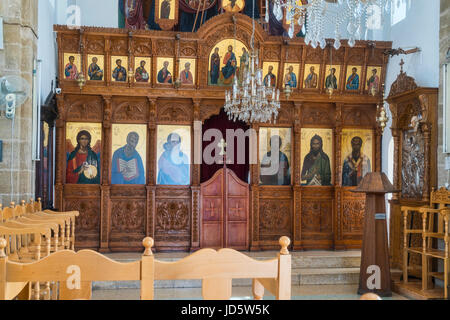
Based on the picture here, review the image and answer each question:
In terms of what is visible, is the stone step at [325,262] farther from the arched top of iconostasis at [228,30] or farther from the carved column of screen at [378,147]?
the arched top of iconostasis at [228,30]

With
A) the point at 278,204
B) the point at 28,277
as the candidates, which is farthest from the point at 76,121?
the point at 28,277

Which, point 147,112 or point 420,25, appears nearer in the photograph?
point 420,25

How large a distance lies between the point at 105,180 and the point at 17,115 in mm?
2163

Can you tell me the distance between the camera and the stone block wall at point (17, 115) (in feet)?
20.2

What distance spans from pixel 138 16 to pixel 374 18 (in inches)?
179

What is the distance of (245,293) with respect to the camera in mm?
6184

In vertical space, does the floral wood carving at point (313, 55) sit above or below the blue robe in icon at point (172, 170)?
above

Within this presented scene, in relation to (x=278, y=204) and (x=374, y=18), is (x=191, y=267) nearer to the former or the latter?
(x=278, y=204)

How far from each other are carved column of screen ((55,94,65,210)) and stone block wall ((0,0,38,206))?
1531 mm

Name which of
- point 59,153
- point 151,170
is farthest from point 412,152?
point 59,153

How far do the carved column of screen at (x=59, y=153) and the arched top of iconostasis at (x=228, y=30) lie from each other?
2.69 metres

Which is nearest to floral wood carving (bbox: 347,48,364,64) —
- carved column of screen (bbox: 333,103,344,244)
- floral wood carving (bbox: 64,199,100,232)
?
carved column of screen (bbox: 333,103,344,244)

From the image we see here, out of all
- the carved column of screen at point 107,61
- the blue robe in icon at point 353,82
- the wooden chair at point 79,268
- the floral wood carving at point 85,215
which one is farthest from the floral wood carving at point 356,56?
the wooden chair at point 79,268
